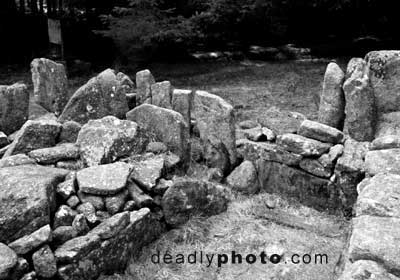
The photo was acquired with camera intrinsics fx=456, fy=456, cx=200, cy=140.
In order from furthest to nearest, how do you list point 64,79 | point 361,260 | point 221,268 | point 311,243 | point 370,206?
1. point 64,79
2. point 311,243
3. point 221,268
4. point 370,206
5. point 361,260

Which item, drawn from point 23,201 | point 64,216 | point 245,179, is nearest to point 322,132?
point 245,179

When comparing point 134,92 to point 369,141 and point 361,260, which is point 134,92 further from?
point 361,260

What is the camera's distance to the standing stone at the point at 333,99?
21.3 ft

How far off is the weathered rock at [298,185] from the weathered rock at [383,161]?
0.76m

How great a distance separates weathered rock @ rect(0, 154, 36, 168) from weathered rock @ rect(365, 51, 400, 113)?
4771mm

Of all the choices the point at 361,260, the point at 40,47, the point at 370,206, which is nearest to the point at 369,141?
the point at 370,206

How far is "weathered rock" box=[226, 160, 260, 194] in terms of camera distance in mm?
6578

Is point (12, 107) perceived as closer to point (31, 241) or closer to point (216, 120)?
point (216, 120)

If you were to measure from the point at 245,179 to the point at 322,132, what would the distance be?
1272 mm

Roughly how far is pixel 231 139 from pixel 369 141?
6.35 ft

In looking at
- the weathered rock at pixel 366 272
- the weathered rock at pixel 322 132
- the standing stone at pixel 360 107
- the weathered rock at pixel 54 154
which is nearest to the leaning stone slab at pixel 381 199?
the weathered rock at pixel 366 272

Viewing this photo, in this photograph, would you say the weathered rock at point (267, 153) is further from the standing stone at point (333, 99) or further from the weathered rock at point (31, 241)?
the weathered rock at point (31, 241)

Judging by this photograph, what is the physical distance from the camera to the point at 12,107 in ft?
23.5

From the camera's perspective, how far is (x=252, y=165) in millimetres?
6770
